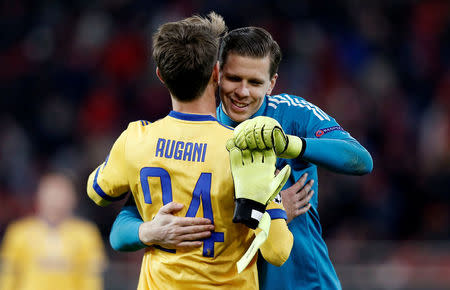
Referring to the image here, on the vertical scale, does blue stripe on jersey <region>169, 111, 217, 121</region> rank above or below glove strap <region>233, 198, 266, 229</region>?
above

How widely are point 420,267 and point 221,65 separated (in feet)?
16.2

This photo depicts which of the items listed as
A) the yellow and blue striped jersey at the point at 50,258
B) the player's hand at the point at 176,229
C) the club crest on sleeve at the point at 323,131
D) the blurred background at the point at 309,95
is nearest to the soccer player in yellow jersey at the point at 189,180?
the player's hand at the point at 176,229

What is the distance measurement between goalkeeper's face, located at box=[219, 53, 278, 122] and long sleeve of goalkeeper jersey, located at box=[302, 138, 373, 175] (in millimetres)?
501

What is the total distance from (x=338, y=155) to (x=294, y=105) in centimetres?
50

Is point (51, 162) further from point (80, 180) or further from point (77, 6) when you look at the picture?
point (77, 6)

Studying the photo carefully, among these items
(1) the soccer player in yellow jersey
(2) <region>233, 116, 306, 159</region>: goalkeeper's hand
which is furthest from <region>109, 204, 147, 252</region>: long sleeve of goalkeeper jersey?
(2) <region>233, 116, 306, 159</region>: goalkeeper's hand

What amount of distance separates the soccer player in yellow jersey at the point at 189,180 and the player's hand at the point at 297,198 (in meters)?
0.44

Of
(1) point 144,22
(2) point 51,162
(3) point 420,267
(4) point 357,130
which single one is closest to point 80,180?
(2) point 51,162

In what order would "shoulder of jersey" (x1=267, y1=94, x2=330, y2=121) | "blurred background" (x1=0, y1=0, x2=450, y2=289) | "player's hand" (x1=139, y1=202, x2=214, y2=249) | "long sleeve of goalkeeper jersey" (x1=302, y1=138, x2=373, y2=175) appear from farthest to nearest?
"blurred background" (x1=0, y1=0, x2=450, y2=289) → "shoulder of jersey" (x1=267, y1=94, x2=330, y2=121) → "long sleeve of goalkeeper jersey" (x1=302, y1=138, x2=373, y2=175) → "player's hand" (x1=139, y1=202, x2=214, y2=249)

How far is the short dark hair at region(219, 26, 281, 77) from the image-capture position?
3.16 meters

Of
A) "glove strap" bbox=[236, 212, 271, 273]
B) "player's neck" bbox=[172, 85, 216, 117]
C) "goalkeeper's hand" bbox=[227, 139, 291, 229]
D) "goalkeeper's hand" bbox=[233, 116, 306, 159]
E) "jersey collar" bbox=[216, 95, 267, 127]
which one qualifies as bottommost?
"glove strap" bbox=[236, 212, 271, 273]

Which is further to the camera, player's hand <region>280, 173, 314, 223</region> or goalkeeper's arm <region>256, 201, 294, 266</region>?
player's hand <region>280, 173, 314, 223</region>

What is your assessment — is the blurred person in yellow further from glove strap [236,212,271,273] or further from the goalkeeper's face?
glove strap [236,212,271,273]

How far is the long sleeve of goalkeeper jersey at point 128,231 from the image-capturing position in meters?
2.69
